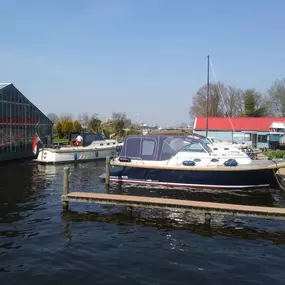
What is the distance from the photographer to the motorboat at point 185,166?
1518 cm

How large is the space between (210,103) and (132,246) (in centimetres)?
5885

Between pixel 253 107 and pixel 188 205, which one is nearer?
pixel 188 205

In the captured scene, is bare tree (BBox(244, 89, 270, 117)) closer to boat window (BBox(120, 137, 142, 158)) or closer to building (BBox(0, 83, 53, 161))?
building (BBox(0, 83, 53, 161))

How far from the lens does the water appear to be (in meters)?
7.10

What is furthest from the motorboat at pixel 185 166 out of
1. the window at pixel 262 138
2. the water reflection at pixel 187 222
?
the window at pixel 262 138

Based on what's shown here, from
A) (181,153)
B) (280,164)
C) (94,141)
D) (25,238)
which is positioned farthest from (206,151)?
(94,141)

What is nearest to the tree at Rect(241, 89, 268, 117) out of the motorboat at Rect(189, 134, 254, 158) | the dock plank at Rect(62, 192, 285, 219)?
the motorboat at Rect(189, 134, 254, 158)

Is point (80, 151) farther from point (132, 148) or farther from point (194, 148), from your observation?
point (194, 148)

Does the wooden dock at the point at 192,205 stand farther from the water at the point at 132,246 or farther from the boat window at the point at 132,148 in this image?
the boat window at the point at 132,148

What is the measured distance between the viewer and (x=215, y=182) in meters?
15.5

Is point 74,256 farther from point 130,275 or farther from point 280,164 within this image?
point 280,164

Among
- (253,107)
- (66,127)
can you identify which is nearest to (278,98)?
(253,107)

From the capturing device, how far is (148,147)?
1736cm

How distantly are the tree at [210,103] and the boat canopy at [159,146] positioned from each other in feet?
159
